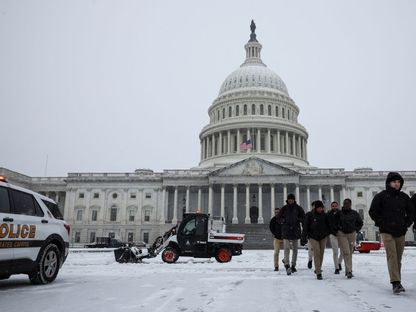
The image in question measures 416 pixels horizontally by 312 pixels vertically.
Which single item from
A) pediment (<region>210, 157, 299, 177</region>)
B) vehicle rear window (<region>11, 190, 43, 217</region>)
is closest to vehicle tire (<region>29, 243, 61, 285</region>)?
vehicle rear window (<region>11, 190, 43, 217</region>)

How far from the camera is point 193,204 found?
71.2 m

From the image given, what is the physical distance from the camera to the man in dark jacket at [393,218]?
837cm

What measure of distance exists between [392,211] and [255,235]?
47.8 m

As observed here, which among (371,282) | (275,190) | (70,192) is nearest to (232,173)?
(275,190)

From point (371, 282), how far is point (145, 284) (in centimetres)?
587

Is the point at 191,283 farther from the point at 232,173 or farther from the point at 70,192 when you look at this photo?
the point at 70,192

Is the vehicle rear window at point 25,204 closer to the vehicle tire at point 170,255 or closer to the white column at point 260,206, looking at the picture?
the vehicle tire at point 170,255

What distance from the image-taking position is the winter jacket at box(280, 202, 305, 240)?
13109mm

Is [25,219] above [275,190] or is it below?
below

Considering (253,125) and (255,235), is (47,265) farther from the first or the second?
(253,125)

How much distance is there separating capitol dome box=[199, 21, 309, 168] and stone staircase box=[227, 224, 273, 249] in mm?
19648

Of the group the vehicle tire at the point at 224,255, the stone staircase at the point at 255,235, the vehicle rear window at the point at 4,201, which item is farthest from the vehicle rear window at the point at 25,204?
the stone staircase at the point at 255,235

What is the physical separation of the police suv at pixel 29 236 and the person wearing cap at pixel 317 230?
7223 millimetres

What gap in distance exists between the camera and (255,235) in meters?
55.2
